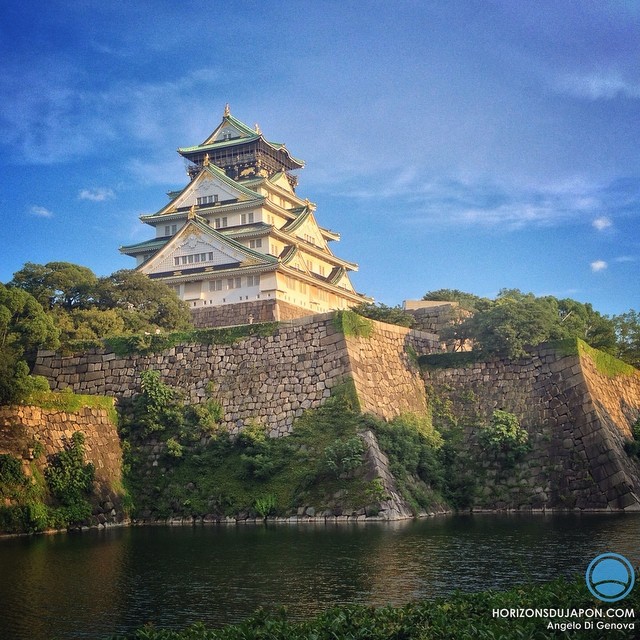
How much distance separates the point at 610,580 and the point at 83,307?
2956cm

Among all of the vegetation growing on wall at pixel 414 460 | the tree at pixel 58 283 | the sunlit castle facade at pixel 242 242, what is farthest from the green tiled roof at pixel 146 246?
the vegetation growing on wall at pixel 414 460

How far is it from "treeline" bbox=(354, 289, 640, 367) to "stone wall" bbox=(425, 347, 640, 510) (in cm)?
84

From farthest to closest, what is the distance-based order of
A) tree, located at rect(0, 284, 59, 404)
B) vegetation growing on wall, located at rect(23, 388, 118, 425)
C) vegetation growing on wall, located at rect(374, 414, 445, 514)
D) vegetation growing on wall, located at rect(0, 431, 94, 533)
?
tree, located at rect(0, 284, 59, 404), vegetation growing on wall, located at rect(374, 414, 445, 514), vegetation growing on wall, located at rect(23, 388, 118, 425), vegetation growing on wall, located at rect(0, 431, 94, 533)

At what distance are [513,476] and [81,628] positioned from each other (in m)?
19.6

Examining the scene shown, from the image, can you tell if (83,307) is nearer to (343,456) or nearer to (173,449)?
(173,449)

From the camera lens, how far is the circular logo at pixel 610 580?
10.9 m

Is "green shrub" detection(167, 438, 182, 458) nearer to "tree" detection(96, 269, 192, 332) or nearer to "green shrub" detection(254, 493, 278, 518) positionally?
"green shrub" detection(254, 493, 278, 518)

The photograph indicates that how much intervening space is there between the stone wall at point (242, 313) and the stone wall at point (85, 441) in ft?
48.6

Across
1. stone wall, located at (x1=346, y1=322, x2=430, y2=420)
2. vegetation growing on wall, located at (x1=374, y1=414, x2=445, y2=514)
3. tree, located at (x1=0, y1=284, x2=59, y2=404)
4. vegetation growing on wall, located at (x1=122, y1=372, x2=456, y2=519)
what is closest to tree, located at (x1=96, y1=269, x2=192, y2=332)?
tree, located at (x1=0, y1=284, x2=59, y2=404)

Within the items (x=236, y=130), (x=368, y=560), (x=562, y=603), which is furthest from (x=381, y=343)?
(x=236, y=130)

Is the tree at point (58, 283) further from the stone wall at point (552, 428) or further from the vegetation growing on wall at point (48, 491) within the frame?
the stone wall at point (552, 428)

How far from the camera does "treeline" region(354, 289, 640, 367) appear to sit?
3212cm

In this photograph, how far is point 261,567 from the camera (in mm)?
17594

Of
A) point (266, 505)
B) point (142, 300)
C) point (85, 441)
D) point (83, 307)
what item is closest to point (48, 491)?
point (85, 441)
